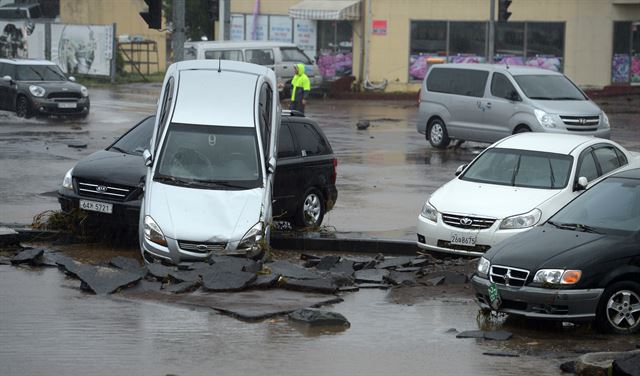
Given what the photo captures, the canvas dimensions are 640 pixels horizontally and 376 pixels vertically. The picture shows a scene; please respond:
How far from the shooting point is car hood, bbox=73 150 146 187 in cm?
1464

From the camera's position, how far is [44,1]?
6856cm

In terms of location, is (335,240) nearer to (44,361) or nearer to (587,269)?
(587,269)

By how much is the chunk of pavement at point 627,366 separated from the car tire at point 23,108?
2688cm

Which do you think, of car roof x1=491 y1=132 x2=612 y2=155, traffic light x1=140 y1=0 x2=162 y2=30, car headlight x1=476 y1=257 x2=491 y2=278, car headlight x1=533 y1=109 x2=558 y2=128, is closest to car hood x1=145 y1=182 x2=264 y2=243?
car headlight x1=476 y1=257 x2=491 y2=278

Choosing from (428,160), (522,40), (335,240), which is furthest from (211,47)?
(335,240)

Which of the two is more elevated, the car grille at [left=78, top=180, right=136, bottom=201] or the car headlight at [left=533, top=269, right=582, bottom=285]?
the car grille at [left=78, top=180, right=136, bottom=201]

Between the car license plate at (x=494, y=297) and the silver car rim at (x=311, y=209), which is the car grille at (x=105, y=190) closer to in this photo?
the silver car rim at (x=311, y=209)

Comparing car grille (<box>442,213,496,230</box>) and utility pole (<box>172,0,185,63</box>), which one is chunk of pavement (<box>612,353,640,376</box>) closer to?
car grille (<box>442,213,496,230</box>)

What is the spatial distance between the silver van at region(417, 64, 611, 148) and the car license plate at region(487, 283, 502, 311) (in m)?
15.4

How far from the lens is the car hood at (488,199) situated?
13.6 m

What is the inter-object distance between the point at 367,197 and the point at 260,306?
28.4ft

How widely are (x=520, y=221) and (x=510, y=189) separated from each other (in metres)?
0.87

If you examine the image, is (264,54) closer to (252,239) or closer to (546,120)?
(546,120)

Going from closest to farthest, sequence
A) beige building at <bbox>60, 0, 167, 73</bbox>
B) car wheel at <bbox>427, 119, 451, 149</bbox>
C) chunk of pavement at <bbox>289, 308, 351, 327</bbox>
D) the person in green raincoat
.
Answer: chunk of pavement at <bbox>289, 308, 351, 327</bbox> → car wheel at <bbox>427, 119, 451, 149</bbox> → the person in green raincoat → beige building at <bbox>60, 0, 167, 73</bbox>
